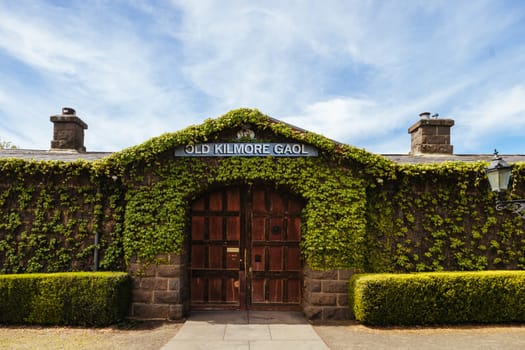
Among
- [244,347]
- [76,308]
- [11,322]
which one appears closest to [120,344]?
[76,308]

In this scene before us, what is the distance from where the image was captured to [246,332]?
6.65m

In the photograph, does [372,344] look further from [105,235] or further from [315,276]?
[105,235]

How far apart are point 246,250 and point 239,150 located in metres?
2.20

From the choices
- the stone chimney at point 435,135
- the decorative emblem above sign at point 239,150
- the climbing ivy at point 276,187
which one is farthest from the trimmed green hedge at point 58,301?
the stone chimney at point 435,135

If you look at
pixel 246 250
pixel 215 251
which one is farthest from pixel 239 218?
pixel 215 251

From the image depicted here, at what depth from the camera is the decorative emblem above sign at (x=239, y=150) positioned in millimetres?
7859

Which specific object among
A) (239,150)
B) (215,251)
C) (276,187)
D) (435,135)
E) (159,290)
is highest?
(435,135)

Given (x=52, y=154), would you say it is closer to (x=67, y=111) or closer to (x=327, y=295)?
(x=67, y=111)

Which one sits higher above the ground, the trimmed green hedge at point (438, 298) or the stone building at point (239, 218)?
the stone building at point (239, 218)

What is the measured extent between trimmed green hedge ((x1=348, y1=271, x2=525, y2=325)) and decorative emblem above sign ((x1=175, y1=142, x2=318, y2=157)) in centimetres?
291

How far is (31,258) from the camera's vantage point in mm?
7941

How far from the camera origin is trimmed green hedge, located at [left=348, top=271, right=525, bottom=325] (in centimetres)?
690

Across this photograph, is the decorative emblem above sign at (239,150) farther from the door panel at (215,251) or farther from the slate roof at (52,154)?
the slate roof at (52,154)

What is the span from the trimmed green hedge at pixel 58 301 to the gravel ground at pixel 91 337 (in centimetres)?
17
